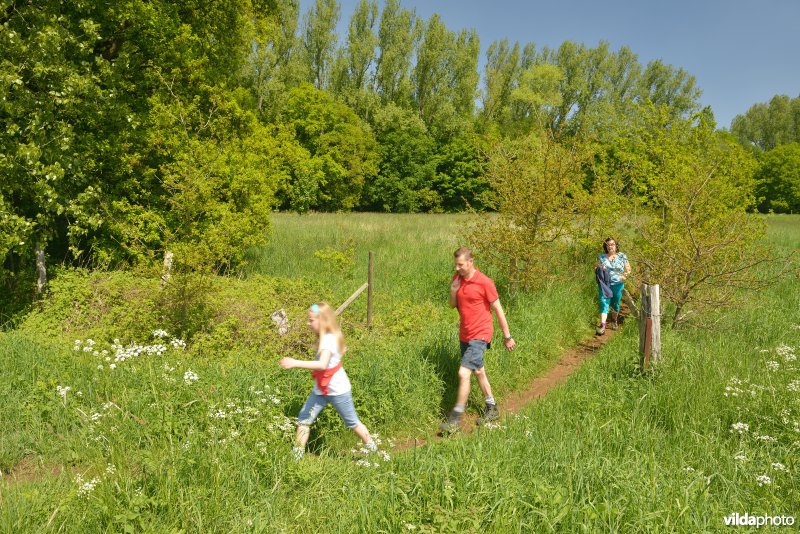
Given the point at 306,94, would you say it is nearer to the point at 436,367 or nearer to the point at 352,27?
the point at 352,27

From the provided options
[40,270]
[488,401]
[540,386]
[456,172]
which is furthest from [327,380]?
[456,172]

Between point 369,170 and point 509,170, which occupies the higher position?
point 369,170

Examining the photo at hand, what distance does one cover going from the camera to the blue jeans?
876 cm

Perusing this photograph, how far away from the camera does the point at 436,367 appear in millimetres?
6281

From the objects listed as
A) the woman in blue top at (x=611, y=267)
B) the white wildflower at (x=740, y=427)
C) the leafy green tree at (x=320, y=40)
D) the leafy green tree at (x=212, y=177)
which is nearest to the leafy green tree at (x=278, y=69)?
the leafy green tree at (x=320, y=40)

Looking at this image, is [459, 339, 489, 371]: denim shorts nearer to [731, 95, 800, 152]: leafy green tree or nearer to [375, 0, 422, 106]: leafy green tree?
[375, 0, 422, 106]: leafy green tree

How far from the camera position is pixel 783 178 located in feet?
157

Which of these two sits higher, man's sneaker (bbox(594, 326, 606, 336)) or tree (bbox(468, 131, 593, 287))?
tree (bbox(468, 131, 593, 287))

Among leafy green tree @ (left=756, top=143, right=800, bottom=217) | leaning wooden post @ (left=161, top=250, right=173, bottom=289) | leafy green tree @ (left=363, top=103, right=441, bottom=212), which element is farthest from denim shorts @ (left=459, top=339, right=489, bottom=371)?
leafy green tree @ (left=756, top=143, right=800, bottom=217)

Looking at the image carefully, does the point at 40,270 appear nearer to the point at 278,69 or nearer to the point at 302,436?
the point at 302,436

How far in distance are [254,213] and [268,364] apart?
6208 mm

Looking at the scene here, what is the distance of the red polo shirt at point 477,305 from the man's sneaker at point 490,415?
0.81m

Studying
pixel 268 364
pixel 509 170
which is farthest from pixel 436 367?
pixel 509 170

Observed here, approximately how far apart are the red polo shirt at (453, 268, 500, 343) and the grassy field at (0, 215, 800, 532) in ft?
3.27
